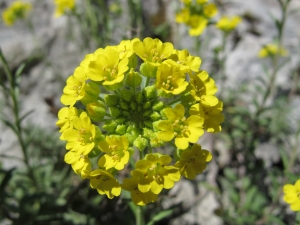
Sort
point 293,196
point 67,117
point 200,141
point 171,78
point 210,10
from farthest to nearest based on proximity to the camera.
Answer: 1. point 200,141
2. point 210,10
3. point 293,196
4. point 67,117
5. point 171,78

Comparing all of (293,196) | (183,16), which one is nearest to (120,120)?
(293,196)

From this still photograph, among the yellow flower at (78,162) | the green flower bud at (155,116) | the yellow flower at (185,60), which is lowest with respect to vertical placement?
the yellow flower at (78,162)

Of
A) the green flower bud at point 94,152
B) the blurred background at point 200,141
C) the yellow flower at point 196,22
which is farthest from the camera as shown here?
the yellow flower at point 196,22

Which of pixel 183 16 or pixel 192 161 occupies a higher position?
pixel 183 16

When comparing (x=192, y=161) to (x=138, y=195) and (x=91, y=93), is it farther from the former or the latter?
(x=91, y=93)

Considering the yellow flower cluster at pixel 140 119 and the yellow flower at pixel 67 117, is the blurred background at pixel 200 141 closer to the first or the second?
the yellow flower cluster at pixel 140 119

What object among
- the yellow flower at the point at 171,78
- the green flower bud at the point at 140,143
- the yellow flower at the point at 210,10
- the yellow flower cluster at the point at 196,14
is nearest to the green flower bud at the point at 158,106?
the yellow flower at the point at 171,78

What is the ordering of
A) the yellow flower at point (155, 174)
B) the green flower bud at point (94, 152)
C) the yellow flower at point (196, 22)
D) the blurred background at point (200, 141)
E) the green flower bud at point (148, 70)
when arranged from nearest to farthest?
the yellow flower at point (155, 174)
the green flower bud at point (94, 152)
the green flower bud at point (148, 70)
the blurred background at point (200, 141)
the yellow flower at point (196, 22)
